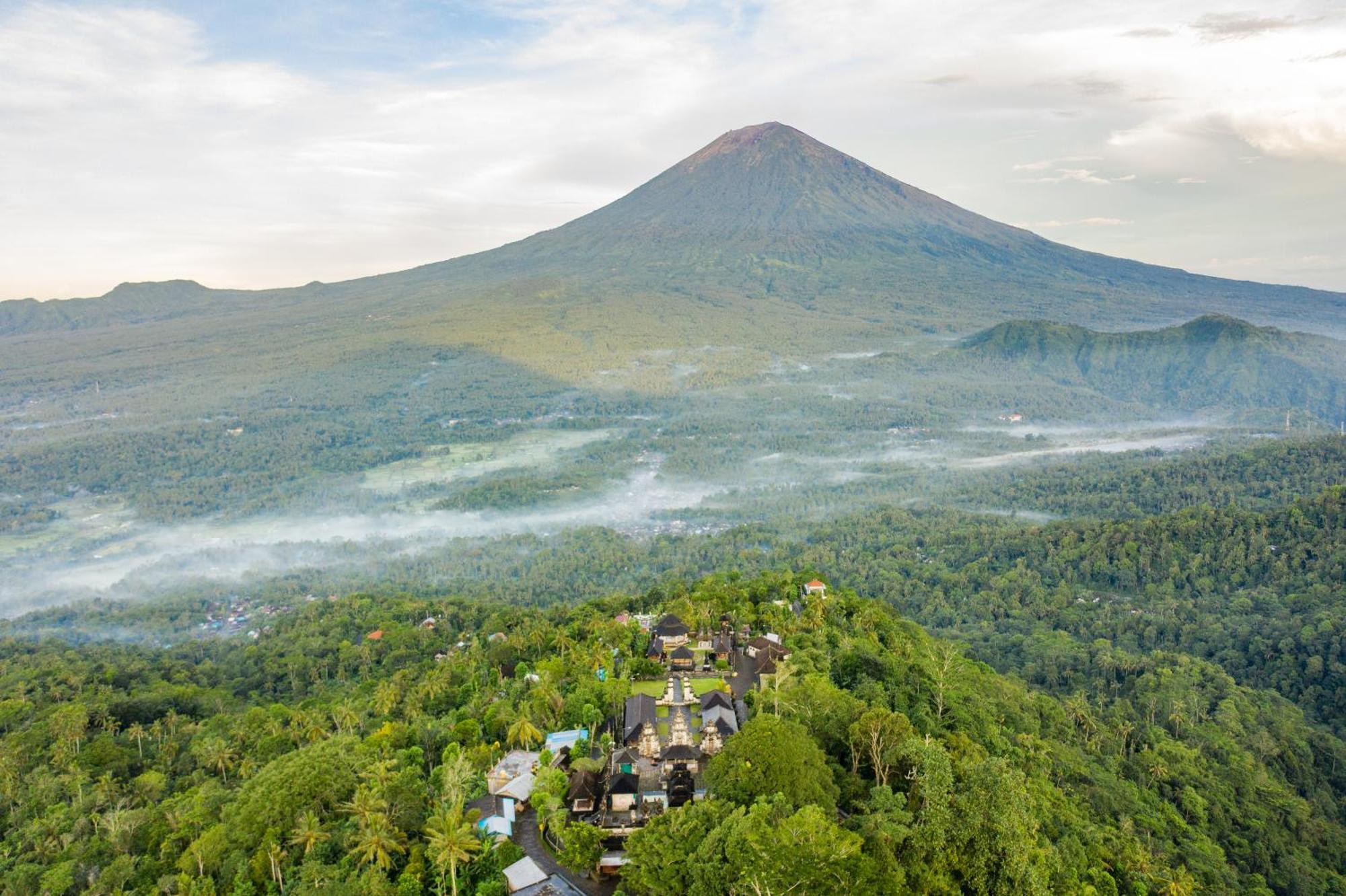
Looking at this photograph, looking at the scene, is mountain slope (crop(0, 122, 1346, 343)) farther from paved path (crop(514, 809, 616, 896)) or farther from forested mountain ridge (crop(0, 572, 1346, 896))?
paved path (crop(514, 809, 616, 896))

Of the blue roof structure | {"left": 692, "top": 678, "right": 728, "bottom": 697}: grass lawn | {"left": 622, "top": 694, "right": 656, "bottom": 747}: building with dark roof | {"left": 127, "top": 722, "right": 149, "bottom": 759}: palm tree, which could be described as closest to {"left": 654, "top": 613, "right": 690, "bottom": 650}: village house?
{"left": 692, "top": 678, "right": 728, "bottom": 697}: grass lawn

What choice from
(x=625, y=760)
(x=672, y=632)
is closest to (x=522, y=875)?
(x=625, y=760)

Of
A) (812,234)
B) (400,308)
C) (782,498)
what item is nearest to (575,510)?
(782,498)

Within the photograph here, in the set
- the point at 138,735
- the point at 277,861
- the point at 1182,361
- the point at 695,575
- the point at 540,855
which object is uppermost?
the point at 1182,361

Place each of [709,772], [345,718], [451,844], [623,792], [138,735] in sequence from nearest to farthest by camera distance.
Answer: [451,844]
[709,772]
[623,792]
[345,718]
[138,735]

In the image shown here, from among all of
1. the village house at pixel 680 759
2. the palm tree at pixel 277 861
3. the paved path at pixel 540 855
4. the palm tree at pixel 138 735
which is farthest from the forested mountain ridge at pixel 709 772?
the village house at pixel 680 759

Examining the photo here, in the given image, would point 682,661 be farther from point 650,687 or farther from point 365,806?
point 365,806

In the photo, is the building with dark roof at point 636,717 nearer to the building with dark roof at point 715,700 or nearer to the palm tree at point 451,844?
the building with dark roof at point 715,700
